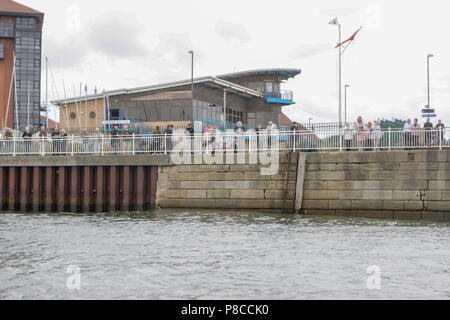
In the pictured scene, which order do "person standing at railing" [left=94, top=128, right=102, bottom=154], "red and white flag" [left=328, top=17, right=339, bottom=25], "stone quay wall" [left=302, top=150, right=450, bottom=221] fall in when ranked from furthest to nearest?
"red and white flag" [left=328, top=17, right=339, bottom=25] < "person standing at railing" [left=94, top=128, right=102, bottom=154] < "stone quay wall" [left=302, top=150, right=450, bottom=221]

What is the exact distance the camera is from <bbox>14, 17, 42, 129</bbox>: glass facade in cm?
6619

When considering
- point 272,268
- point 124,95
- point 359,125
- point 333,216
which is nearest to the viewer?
point 272,268

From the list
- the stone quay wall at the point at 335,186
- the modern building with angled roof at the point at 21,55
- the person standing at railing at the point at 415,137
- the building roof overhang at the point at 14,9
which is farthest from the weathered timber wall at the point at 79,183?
the building roof overhang at the point at 14,9

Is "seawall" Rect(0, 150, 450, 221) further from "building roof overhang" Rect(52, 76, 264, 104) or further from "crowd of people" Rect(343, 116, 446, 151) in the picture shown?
"building roof overhang" Rect(52, 76, 264, 104)

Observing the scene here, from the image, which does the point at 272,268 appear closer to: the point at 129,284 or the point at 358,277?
the point at 358,277

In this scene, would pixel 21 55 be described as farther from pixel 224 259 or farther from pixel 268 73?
pixel 224 259

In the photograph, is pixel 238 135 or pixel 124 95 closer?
pixel 238 135

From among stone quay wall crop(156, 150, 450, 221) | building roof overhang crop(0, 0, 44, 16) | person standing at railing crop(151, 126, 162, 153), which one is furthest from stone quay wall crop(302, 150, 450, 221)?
building roof overhang crop(0, 0, 44, 16)

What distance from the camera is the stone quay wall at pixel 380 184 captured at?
17.8 meters

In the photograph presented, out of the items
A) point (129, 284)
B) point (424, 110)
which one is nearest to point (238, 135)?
point (129, 284)

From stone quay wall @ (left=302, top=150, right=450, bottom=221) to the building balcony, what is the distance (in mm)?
32853

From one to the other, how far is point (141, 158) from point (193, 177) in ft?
7.70

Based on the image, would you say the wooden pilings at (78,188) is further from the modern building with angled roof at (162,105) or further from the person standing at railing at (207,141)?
the modern building with angled roof at (162,105)

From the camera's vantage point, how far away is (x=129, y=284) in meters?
9.23
